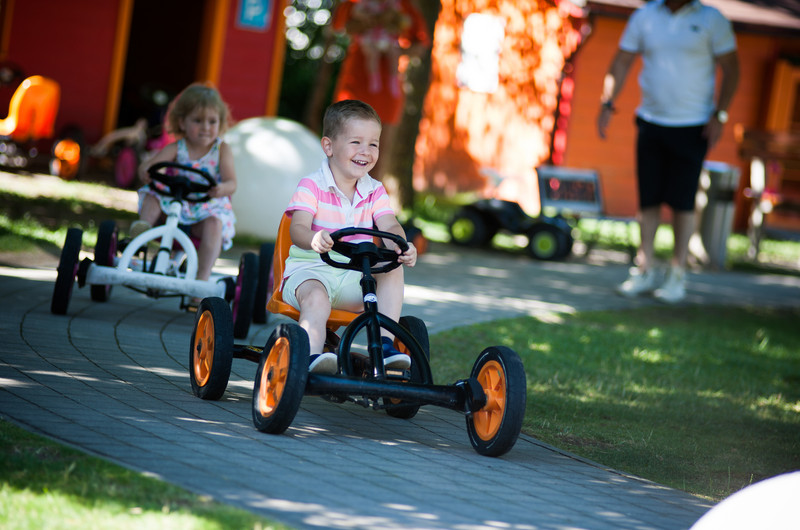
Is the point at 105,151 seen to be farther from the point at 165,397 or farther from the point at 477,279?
the point at 165,397

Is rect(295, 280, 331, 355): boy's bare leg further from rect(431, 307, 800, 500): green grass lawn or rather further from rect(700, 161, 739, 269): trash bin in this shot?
rect(700, 161, 739, 269): trash bin

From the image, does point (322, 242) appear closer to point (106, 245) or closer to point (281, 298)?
point (281, 298)

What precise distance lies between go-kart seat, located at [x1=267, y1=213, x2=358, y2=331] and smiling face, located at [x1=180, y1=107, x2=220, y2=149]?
185 cm

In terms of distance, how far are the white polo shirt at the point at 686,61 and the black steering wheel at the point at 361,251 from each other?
16.8 feet

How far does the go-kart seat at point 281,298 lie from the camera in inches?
176

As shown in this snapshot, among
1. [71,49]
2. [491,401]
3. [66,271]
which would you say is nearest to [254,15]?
[71,49]

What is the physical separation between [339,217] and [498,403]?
1.17m

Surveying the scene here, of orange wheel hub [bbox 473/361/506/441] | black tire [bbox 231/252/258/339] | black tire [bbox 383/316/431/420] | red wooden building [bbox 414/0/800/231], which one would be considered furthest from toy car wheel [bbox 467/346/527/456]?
red wooden building [bbox 414/0/800/231]

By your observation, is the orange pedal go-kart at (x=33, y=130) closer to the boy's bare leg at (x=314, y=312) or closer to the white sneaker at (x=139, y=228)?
the white sneaker at (x=139, y=228)

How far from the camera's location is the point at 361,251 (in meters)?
4.20

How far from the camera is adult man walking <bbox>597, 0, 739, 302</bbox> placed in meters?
8.70

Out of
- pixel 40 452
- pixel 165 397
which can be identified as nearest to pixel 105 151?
pixel 165 397

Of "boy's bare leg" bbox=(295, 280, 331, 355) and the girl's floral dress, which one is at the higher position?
the girl's floral dress

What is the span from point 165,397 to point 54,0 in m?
11.5
